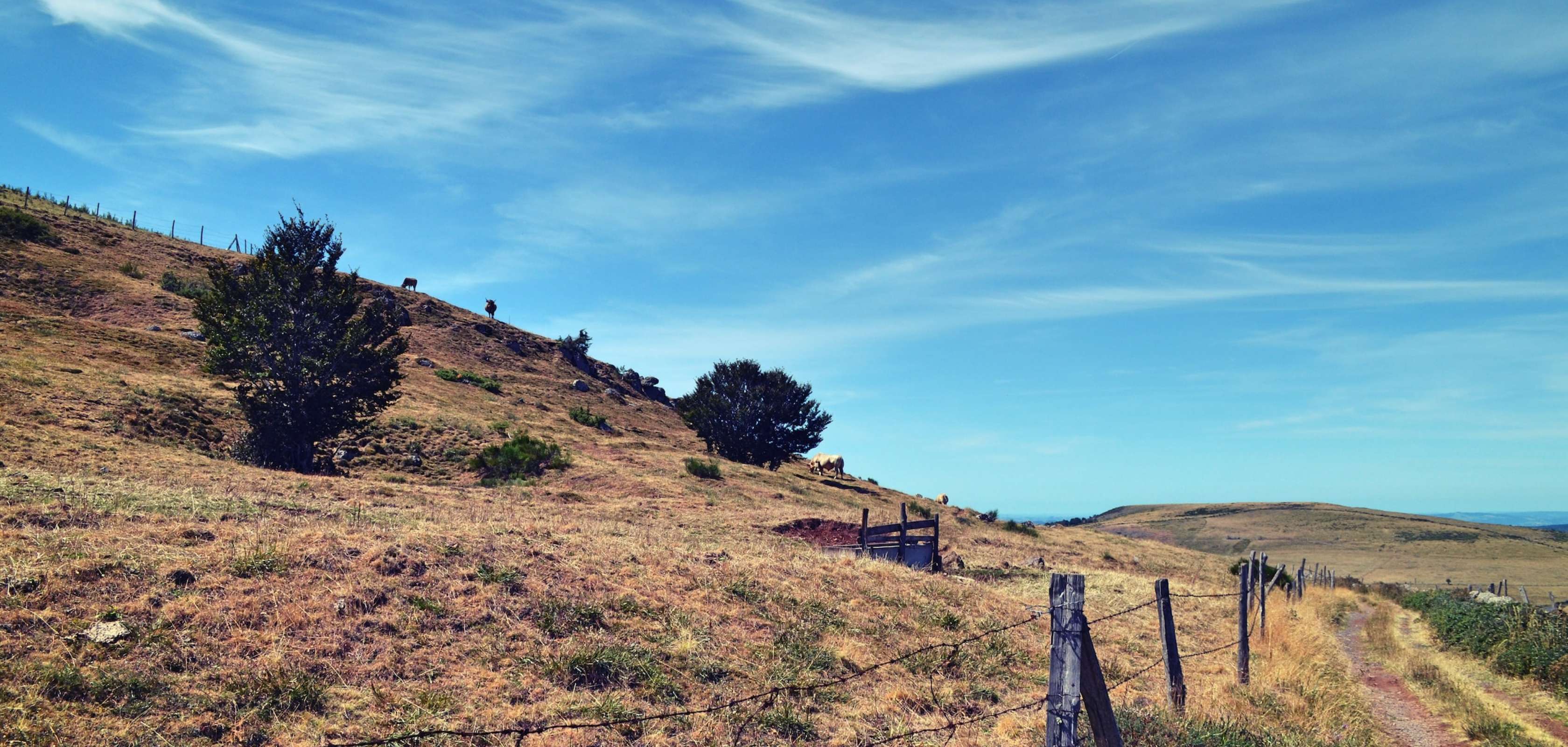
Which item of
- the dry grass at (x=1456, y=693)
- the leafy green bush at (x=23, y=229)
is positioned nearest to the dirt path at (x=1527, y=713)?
the dry grass at (x=1456, y=693)

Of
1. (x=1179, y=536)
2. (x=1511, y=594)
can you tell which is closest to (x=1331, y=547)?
(x=1179, y=536)

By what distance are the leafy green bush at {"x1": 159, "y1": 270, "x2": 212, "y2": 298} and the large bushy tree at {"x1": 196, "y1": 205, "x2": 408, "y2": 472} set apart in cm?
2684

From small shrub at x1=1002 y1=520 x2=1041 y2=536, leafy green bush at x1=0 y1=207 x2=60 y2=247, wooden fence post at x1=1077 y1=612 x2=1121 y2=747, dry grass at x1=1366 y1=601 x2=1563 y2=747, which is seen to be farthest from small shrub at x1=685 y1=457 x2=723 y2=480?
A: leafy green bush at x1=0 y1=207 x2=60 y2=247

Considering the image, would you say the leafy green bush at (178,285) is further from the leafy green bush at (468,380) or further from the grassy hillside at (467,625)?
the grassy hillside at (467,625)

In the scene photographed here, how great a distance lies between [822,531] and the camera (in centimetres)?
3077

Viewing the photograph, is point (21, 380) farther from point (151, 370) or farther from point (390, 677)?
point (390, 677)

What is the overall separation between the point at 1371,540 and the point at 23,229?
147 meters

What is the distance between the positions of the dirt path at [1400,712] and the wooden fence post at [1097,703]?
8.41m

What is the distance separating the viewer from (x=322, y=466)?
34969 millimetres

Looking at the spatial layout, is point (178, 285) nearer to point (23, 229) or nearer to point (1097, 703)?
point (23, 229)

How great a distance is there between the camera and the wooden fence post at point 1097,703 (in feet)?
19.7

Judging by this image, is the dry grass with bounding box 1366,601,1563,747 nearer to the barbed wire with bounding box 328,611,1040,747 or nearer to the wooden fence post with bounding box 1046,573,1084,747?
the barbed wire with bounding box 328,611,1040,747

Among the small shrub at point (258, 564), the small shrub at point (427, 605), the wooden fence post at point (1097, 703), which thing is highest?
the wooden fence post at point (1097, 703)

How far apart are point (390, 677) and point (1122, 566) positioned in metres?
38.7
